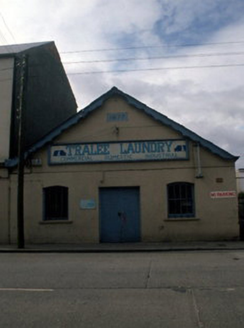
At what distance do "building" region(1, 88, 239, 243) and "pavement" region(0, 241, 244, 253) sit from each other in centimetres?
75

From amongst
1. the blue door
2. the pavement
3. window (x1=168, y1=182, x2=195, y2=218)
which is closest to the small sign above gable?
the blue door

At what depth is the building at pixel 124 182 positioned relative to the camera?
1695cm

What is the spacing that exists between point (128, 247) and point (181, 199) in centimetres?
332

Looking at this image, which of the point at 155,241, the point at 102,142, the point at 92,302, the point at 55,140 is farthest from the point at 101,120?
the point at 92,302

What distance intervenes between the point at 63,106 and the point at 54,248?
524 inches

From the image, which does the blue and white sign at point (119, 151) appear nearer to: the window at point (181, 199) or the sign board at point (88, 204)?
the window at point (181, 199)

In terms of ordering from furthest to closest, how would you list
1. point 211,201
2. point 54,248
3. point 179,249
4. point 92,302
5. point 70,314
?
1. point 211,201
2. point 54,248
3. point 179,249
4. point 92,302
5. point 70,314

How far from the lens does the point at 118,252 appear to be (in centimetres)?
1467

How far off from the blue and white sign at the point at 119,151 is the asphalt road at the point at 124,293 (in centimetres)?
611

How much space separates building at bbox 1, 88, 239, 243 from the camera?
16953mm

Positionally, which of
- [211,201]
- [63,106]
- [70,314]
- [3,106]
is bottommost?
[70,314]

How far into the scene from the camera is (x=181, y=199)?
680 inches

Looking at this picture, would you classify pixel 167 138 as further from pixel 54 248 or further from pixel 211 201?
pixel 54 248

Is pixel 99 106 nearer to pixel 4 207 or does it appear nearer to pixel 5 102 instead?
pixel 5 102
